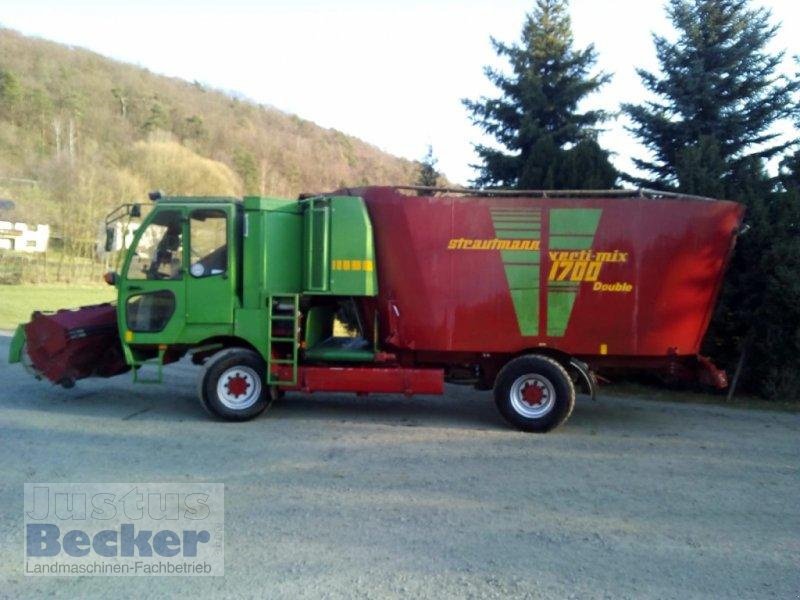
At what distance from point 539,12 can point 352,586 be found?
19.0m

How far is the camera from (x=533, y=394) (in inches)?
373

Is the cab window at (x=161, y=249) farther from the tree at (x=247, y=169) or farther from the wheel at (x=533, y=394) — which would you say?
the tree at (x=247, y=169)

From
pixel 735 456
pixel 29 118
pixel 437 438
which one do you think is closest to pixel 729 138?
pixel 735 456

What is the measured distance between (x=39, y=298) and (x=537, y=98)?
22.8m

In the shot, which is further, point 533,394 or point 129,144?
point 129,144

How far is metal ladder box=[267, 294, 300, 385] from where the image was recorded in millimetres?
9602

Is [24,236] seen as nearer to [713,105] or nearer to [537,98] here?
[537,98]

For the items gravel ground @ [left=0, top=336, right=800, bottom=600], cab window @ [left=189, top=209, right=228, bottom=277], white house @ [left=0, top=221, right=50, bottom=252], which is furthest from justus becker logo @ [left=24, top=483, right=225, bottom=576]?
white house @ [left=0, top=221, right=50, bottom=252]

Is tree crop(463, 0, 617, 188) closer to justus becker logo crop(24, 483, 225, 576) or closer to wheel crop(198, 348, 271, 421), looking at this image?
wheel crop(198, 348, 271, 421)

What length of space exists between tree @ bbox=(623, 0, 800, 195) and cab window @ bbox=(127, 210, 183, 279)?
1085cm

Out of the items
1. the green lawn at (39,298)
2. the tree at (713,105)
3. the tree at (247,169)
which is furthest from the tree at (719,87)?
the tree at (247,169)

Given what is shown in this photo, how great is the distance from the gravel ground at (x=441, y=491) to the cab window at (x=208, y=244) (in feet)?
6.44

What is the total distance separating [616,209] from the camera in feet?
30.5

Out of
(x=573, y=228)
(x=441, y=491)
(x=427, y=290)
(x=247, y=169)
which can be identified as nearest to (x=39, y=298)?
(x=427, y=290)
